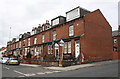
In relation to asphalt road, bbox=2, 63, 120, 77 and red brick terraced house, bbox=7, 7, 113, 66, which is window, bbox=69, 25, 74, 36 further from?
asphalt road, bbox=2, 63, 120, 77

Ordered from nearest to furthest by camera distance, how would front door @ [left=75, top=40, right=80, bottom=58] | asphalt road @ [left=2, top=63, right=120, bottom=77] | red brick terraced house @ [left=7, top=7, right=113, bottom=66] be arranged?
asphalt road @ [left=2, top=63, right=120, bottom=77] < red brick terraced house @ [left=7, top=7, right=113, bottom=66] < front door @ [left=75, top=40, right=80, bottom=58]

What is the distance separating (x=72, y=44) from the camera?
2356cm

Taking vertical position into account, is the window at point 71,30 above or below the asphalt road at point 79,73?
above

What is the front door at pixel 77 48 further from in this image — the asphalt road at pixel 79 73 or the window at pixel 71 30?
the asphalt road at pixel 79 73

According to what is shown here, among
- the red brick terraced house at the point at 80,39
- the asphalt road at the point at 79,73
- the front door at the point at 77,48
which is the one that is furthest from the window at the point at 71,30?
the asphalt road at the point at 79,73

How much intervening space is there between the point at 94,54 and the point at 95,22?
588 centimetres

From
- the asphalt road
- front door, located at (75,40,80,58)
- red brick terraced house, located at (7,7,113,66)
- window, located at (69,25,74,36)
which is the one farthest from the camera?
window, located at (69,25,74,36)

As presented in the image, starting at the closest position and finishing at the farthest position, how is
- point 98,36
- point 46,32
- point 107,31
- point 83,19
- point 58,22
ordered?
point 83,19
point 98,36
point 107,31
point 58,22
point 46,32

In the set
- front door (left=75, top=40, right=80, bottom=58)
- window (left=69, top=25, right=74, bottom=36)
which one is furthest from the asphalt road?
window (left=69, top=25, right=74, bottom=36)

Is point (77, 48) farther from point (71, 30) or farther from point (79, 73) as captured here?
point (79, 73)

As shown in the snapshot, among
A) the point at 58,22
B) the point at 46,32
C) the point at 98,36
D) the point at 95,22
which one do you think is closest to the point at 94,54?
the point at 98,36

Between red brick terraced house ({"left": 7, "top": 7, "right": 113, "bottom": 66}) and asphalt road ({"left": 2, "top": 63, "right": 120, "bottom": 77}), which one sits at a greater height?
red brick terraced house ({"left": 7, "top": 7, "right": 113, "bottom": 66})

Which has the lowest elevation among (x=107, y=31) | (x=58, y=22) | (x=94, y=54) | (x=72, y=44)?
(x=94, y=54)

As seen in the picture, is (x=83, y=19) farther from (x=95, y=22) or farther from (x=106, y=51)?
(x=106, y=51)
